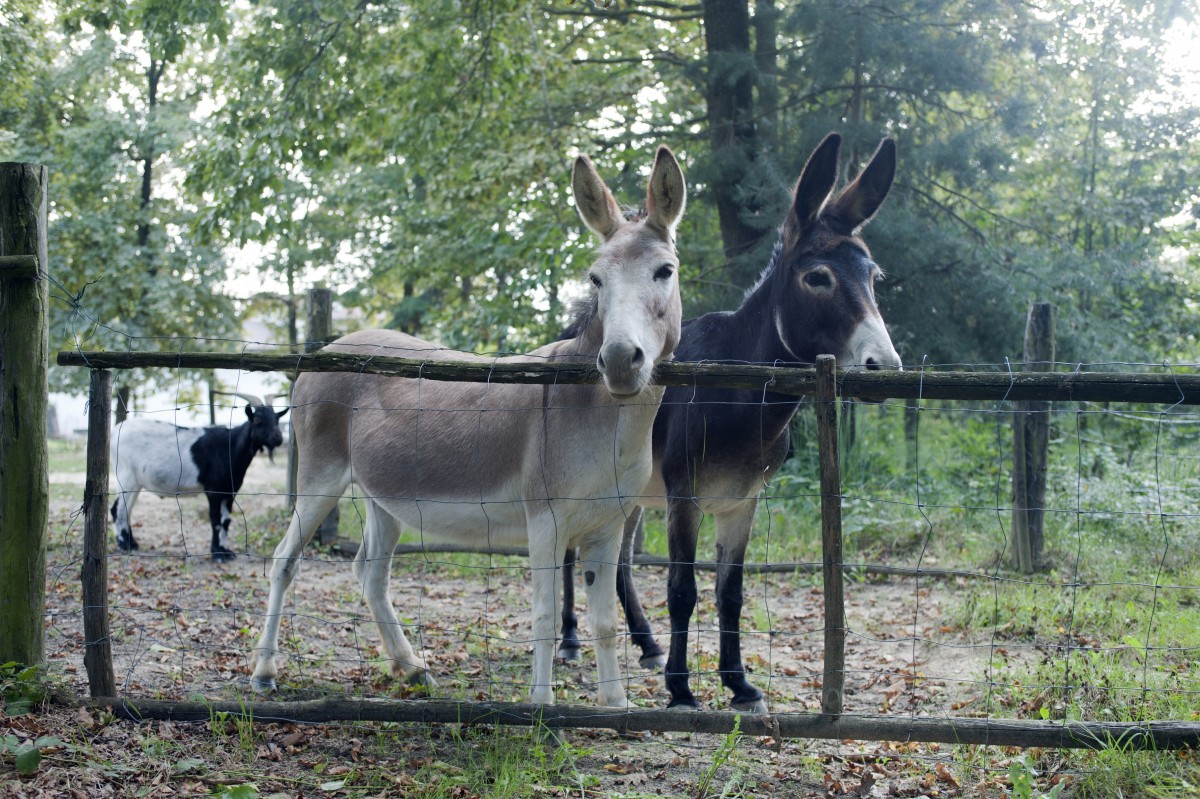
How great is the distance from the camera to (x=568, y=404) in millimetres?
4500

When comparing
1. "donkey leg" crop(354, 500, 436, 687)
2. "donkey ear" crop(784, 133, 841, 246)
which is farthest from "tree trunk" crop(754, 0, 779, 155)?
"donkey leg" crop(354, 500, 436, 687)

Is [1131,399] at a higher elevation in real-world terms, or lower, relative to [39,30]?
lower

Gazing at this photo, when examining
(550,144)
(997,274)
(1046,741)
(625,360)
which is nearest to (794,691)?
(1046,741)

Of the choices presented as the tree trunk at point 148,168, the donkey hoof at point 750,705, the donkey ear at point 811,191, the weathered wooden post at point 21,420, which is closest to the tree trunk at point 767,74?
the donkey ear at point 811,191

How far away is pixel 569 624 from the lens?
21.5 feet

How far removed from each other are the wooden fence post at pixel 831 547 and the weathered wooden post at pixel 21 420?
3.60 meters

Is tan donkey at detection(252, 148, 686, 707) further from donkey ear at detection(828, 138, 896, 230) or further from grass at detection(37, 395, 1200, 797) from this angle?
donkey ear at detection(828, 138, 896, 230)

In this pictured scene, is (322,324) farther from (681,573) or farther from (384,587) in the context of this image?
(681,573)

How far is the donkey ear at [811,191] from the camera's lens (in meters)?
5.05

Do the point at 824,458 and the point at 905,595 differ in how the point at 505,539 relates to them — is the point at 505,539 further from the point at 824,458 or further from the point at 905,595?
the point at 905,595

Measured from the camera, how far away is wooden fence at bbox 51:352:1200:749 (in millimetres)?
3883

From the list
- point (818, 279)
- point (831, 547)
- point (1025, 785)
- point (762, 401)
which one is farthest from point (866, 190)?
point (1025, 785)

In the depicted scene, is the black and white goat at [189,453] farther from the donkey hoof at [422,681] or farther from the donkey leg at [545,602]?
the donkey leg at [545,602]

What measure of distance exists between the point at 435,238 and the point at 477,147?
2495 millimetres
